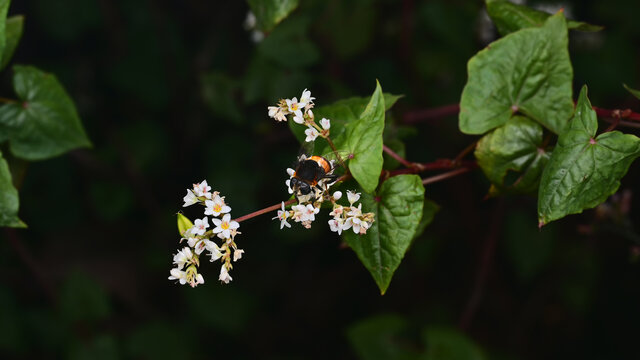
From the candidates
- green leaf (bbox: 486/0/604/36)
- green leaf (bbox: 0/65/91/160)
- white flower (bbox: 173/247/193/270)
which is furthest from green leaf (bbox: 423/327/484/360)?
green leaf (bbox: 0/65/91/160)

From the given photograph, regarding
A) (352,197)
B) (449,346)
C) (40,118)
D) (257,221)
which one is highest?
(40,118)

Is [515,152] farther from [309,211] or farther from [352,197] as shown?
[309,211]

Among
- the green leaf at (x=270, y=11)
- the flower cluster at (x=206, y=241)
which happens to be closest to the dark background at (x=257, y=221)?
the green leaf at (x=270, y=11)

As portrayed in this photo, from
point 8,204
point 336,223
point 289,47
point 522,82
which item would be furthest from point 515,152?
point 8,204

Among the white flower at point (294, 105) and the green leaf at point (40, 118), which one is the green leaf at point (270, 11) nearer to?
the white flower at point (294, 105)

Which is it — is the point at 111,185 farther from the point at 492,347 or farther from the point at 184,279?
the point at 492,347

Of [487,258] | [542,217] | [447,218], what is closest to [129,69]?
[447,218]

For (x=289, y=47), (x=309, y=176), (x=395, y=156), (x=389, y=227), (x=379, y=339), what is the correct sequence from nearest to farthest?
(x=309, y=176), (x=389, y=227), (x=395, y=156), (x=289, y=47), (x=379, y=339)
